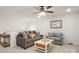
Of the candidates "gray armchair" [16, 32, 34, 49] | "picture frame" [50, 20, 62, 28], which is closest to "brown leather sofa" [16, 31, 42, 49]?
"gray armchair" [16, 32, 34, 49]

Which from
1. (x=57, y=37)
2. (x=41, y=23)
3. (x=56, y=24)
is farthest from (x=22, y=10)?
(x=57, y=37)

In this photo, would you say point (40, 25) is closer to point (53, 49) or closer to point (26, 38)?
point (26, 38)

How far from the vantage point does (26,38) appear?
4.69ft

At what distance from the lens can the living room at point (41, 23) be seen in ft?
4.50

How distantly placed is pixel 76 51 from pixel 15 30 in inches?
44.3

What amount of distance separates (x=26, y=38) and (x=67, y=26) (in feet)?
2.49

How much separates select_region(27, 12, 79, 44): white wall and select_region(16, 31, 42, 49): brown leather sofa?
0.14 metres

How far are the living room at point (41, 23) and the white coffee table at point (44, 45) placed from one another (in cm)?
8

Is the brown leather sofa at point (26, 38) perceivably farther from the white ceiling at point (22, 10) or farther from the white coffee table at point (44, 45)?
the white ceiling at point (22, 10)

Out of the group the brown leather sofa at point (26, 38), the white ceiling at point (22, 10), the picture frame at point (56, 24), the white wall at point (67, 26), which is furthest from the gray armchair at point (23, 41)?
the picture frame at point (56, 24)

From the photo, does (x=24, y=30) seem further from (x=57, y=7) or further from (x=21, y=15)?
(x=57, y=7)

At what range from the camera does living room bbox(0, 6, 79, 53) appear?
1.37 meters
